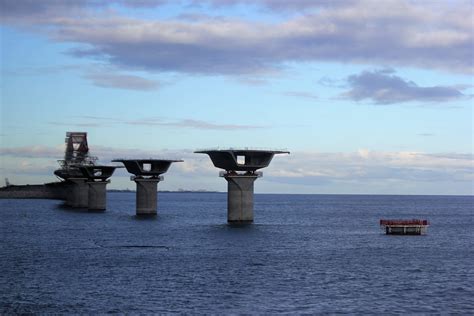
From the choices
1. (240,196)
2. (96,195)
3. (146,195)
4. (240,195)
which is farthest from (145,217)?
(96,195)

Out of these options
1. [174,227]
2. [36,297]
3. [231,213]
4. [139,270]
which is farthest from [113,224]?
[36,297]

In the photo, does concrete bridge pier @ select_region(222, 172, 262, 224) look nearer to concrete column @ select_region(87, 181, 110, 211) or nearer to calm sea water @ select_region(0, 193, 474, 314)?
calm sea water @ select_region(0, 193, 474, 314)

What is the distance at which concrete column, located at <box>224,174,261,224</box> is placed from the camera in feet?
364

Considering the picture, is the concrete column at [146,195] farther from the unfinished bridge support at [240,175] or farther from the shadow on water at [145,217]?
the unfinished bridge support at [240,175]

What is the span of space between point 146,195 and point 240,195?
137 ft

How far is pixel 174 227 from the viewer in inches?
4670

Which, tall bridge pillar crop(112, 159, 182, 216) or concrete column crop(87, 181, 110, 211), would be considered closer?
tall bridge pillar crop(112, 159, 182, 216)

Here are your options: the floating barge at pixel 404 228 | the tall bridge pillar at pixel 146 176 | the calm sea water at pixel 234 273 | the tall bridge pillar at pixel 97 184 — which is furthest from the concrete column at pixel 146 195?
the floating barge at pixel 404 228

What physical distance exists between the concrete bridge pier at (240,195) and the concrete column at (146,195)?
1459 inches

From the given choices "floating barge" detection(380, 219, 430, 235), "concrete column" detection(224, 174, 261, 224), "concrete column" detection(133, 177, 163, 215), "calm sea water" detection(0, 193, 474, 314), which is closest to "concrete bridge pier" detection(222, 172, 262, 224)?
"concrete column" detection(224, 174, 261, 224)

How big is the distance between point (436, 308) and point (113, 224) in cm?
8863

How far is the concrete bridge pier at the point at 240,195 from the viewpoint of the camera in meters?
111

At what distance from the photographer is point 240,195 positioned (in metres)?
111

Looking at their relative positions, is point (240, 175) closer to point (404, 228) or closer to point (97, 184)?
point (404, 228)
